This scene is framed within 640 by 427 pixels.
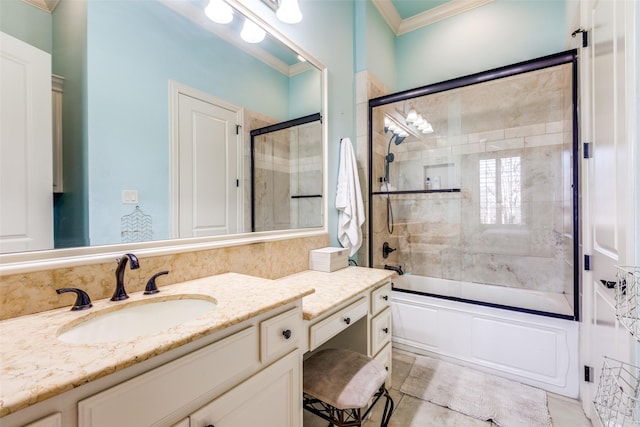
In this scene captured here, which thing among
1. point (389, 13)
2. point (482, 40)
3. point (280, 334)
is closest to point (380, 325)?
point (280, 334)

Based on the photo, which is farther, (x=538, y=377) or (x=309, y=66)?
(x=309, y=66)

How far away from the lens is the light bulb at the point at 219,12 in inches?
55.5

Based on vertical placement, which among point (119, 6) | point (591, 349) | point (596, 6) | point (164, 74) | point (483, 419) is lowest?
point (483, 419)

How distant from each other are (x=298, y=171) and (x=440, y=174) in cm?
157

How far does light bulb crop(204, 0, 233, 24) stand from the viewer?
4.62 feet

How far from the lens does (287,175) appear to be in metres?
1.93

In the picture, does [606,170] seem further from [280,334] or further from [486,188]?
[280,334]

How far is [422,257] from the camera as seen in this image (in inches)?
113

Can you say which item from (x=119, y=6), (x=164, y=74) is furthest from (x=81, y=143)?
(x=119, y=6)

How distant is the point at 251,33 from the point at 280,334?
5.29 ft

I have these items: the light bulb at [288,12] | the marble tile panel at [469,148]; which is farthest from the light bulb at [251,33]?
the marble tile panel at [469,148]

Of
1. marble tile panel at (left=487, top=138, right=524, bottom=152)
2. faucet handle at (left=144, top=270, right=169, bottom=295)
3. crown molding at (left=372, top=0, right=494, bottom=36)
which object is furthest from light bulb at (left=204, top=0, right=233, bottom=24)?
marble tile panel at (left=487, top=138, right=524, bottom=152)

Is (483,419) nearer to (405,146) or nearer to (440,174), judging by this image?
(440,174)

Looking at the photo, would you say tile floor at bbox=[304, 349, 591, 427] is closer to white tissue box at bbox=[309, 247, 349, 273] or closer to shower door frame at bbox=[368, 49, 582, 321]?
shower door frame at bbox=[368, 49, 582, 321]
